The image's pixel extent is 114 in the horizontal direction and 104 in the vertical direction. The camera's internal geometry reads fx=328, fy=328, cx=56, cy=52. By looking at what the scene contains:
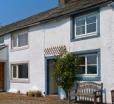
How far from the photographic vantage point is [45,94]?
24.2 meters

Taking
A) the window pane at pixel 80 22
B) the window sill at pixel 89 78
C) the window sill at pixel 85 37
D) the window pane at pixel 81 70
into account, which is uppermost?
the window pane at pixel 80 22

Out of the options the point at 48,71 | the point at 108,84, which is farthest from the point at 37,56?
the point at 108,84

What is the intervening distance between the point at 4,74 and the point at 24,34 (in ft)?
16.3

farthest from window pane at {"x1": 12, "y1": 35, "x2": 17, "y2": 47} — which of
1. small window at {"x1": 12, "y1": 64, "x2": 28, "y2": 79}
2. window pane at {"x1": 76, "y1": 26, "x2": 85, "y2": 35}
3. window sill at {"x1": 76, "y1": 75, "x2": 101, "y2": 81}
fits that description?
window sill at {"x1": 76, "y1": 75, "x2": 101, "y2": 81}

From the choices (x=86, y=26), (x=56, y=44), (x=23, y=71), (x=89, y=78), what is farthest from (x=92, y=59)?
(x=23, y=71)

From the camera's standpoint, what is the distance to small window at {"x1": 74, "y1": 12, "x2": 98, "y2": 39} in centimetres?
2003

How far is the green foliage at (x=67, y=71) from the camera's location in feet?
67.4

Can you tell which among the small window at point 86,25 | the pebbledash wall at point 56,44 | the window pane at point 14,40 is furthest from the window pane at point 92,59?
the window pane at point 14,40

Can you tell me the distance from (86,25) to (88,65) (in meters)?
2.57

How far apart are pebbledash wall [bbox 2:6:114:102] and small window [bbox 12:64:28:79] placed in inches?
18.5

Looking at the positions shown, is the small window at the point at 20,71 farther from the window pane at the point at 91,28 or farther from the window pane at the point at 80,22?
the window pane at the point at 91,28

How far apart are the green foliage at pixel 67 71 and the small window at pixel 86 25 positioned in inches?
63.1

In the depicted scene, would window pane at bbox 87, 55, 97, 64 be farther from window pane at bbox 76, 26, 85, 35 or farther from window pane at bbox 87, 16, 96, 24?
window pane at bbox 87, 16, 96, 24

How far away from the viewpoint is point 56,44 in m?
23.3
